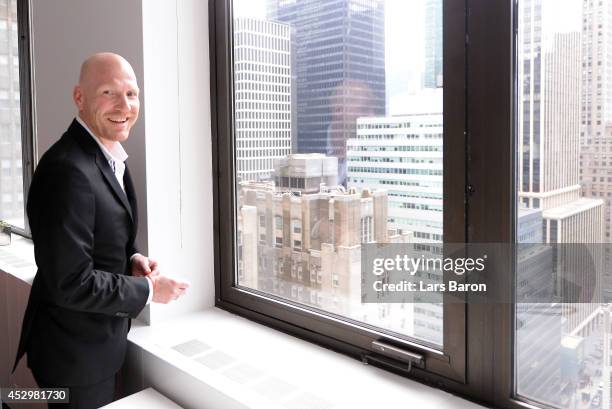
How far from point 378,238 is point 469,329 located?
38 centimetres

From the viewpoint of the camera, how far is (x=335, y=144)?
167 centimetres

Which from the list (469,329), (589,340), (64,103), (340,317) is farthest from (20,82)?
(589,340)

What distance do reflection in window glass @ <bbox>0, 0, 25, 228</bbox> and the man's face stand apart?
2312 mm

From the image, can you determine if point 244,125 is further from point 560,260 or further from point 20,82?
point 20,82

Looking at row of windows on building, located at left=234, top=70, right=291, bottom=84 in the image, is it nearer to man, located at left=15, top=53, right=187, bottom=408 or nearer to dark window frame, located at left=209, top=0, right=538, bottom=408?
man, located at left=15, top=53, right=187, bottom=408

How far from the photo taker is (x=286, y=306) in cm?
187

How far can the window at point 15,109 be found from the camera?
10.7 ft

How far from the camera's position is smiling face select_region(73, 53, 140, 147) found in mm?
1483

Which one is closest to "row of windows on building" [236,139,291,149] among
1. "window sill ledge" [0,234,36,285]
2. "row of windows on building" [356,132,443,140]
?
"row of windows on building" [356,132,443,140]

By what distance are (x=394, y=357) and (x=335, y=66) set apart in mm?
937

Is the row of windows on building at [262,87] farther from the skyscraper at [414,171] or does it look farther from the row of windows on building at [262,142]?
the skyscraper at [414,171]

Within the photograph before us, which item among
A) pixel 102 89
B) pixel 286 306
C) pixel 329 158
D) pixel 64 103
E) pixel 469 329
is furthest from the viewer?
pixel 64 103

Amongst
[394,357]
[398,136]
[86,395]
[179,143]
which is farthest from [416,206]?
[86,395]

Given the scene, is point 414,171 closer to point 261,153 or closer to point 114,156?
point 261,153
